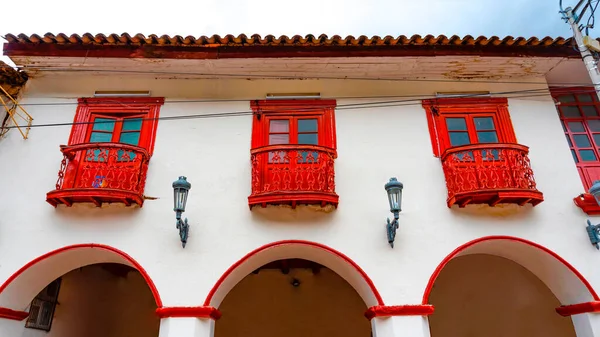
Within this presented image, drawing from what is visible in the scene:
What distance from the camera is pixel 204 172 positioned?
232 inches

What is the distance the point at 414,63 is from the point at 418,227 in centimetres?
271

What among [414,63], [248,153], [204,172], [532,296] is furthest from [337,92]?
[532,296]

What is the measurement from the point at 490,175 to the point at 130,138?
18.3 feet

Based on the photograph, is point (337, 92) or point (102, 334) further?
point (102, 334)

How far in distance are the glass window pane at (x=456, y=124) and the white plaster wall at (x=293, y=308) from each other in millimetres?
3785

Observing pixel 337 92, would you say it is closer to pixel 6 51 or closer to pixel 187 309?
pixel 187 309

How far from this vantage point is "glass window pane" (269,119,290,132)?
626 centimetres

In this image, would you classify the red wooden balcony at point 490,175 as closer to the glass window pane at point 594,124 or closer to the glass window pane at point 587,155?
the glass window pane at point 587,155

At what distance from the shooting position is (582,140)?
20.6ft

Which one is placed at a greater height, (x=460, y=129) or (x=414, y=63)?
(x=414, y=63)

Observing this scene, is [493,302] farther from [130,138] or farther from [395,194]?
[130,138]

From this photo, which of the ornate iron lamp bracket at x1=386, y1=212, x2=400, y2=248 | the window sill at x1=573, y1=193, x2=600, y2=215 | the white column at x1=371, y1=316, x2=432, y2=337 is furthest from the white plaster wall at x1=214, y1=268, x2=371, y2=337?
the window sill at x1=573, y1=193, x2=600, y2=215

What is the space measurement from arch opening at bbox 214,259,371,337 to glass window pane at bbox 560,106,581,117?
5.06 metres

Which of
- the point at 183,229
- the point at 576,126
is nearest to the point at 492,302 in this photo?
the point at 576,126
